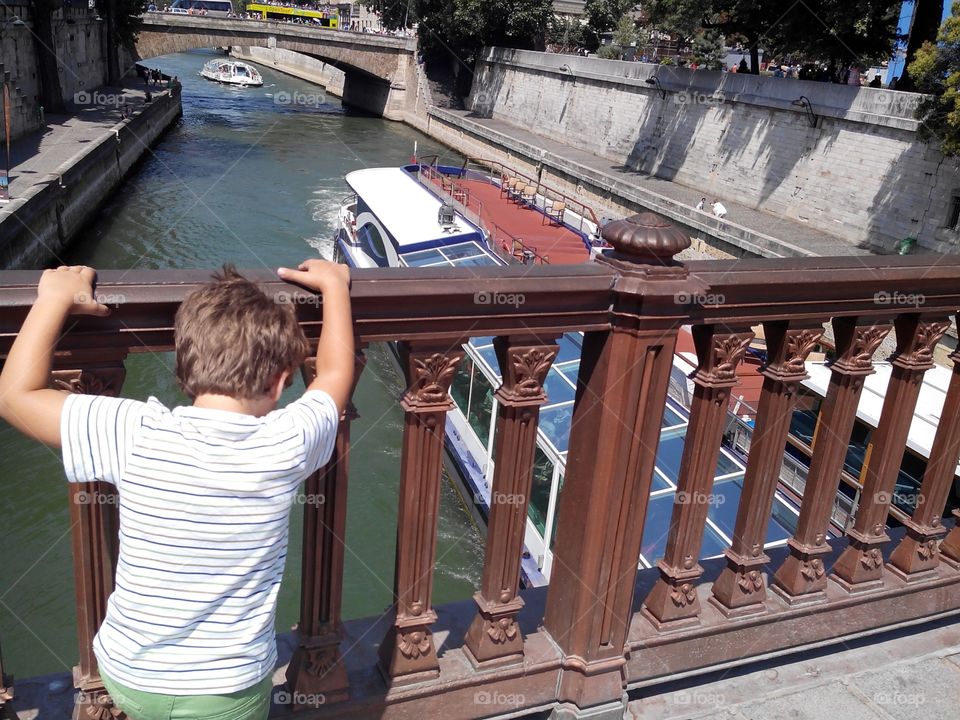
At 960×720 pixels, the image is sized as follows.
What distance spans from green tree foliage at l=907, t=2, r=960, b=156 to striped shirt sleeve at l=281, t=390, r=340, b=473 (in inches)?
543

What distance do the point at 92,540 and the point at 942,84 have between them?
15.0 meters

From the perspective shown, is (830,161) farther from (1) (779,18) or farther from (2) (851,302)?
(2) (851,302)

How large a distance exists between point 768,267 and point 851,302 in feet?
0.85

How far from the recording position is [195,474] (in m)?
1.22

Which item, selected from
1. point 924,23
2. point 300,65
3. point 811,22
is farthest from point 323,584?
point 300,65

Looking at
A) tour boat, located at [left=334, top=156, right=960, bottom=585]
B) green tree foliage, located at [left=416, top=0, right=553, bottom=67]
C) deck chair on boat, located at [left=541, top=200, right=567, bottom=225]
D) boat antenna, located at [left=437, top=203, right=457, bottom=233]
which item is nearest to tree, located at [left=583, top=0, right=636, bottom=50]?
green tree foliage, located at [left=416, top=0, right=553, bottom=67]

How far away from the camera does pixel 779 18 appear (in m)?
18.8

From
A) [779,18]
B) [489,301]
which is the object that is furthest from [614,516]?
[779,18]

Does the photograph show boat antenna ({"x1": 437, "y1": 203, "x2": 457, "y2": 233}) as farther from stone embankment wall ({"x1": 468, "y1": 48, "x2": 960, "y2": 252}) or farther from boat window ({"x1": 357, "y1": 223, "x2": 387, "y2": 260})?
stone embankment wall ({"x1": 468, "y1": 48, "x2": 960, "y2": 252})

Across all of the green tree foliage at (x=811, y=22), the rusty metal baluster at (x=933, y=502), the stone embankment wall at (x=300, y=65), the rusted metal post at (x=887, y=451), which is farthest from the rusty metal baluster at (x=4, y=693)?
the stone embankment wall at (x=300, y=65)

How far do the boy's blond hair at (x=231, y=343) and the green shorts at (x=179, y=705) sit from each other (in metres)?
0.43

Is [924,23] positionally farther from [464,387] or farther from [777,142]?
[464,387]

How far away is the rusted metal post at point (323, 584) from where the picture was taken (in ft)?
5.44

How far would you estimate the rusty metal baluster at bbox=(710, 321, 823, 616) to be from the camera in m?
2.05
